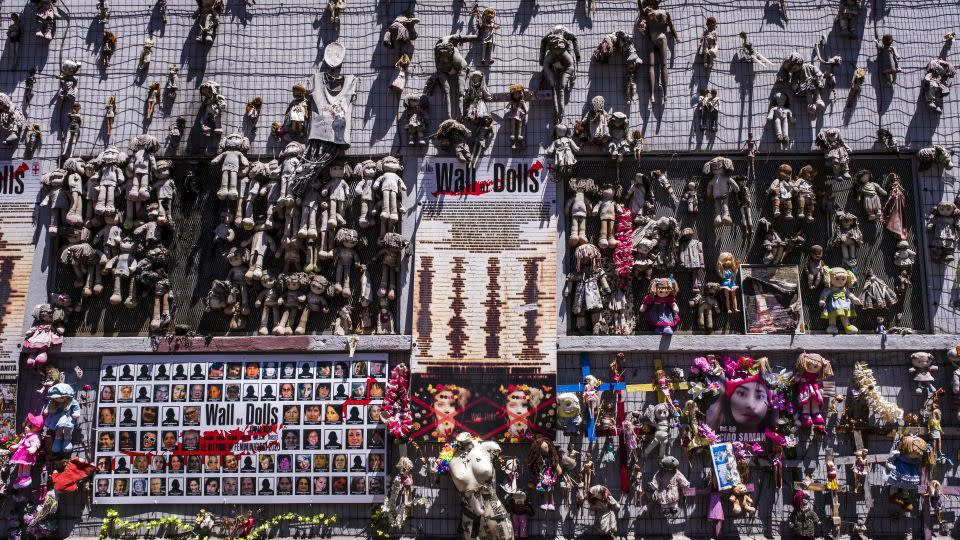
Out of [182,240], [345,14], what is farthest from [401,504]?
[345,14]

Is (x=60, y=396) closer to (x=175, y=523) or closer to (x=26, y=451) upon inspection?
(x=26, y=451)

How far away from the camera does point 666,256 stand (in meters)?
10.2

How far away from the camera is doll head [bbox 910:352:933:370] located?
9.83 metres

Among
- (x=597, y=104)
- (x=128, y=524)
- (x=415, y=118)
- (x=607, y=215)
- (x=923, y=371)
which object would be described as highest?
(x=597, y=104)

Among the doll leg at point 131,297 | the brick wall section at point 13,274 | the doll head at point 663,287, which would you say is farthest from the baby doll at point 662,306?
the brick wall section at point 13,274

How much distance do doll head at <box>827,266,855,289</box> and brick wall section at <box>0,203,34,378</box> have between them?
1097 centimetres

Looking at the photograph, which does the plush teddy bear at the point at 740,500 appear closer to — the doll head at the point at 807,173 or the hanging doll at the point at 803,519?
the hanging doll at the point at 803,519

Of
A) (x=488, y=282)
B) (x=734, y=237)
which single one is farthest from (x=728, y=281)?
(x=488, y=282)

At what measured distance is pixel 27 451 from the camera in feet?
31.6

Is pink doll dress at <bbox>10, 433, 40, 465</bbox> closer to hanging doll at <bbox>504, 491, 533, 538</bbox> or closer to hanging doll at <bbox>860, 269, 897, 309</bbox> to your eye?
hanging doll at <bbox>504, 491, 533, 538</bbox>

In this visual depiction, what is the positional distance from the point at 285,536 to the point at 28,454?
3.46 m

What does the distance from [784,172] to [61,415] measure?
1019 cm

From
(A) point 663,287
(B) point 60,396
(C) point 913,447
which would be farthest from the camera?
(A) point 663,287

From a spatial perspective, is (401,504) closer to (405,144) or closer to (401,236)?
(401,236)
